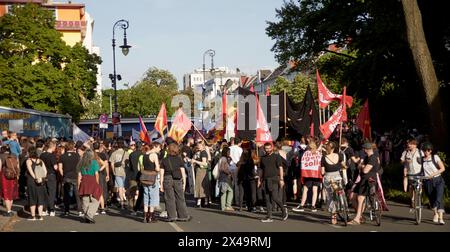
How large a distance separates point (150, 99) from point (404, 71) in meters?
63.5

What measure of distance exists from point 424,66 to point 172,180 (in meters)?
9.72

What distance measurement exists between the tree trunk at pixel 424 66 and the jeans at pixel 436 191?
6860 mm

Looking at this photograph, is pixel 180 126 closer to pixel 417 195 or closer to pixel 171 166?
pixel 171 166

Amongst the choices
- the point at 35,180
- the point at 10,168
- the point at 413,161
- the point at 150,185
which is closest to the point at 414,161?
the point at 413,161

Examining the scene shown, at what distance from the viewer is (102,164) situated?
1759 cm

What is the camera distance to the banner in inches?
683

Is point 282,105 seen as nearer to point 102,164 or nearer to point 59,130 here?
point 102,164

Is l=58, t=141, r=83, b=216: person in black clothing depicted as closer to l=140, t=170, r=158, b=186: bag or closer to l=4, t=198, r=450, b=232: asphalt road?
l=4, t=198, r=450, b=232: asphalt road

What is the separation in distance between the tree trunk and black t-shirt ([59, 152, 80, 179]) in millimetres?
10731

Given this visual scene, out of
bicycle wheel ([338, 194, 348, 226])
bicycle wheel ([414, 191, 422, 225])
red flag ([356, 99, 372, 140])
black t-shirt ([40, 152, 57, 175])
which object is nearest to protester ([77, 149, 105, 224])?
black t-shirt ([40, 152, 57, 175])

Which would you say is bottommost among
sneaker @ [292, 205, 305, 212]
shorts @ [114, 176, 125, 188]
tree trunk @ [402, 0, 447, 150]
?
sneaker @ [292, 205, 305, 212]

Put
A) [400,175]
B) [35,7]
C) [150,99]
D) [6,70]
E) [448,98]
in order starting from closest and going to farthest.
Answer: [400,175], [448,98], [6,70], [35,7], [150,99]
